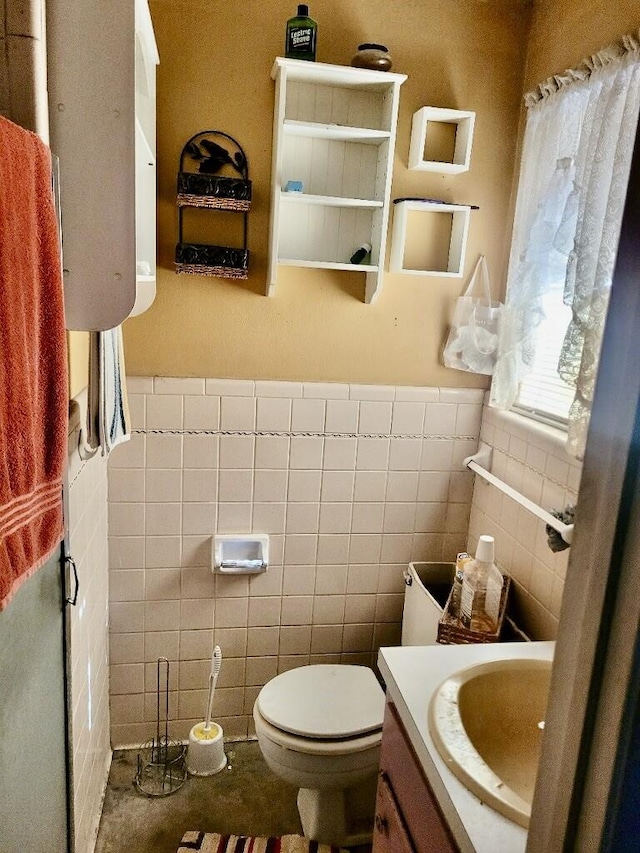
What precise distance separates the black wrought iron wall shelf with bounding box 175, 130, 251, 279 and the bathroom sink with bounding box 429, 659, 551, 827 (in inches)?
53.8

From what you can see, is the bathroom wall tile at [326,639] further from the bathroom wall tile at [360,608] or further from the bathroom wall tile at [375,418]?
the bathroom wall tile at [375,418]

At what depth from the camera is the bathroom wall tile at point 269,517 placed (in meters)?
2.22

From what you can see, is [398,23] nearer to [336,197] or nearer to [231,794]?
[336,197]

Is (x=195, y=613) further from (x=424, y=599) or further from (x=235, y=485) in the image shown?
(x=424, y=599)

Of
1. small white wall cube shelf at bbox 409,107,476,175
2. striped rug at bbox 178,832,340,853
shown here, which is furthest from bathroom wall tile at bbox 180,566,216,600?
small white wall cube shelf at bbox 409,107,476,175

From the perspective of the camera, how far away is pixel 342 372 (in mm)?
2199

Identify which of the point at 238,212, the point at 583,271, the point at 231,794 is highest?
the point at 238,212

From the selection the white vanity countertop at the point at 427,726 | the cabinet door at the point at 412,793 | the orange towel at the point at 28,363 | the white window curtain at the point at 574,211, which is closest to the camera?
the orange towel at the point at 28,363

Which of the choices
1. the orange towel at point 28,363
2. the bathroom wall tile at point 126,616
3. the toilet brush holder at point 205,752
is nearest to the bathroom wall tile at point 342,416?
the bathroom wall tile at point 126,616

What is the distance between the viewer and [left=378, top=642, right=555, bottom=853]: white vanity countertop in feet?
3.18

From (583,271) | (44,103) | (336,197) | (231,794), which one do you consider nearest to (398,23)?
(336,197)

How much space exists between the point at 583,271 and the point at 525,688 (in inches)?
41.2

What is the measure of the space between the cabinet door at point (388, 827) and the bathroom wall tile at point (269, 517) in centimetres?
97

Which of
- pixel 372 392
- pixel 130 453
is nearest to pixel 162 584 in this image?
pixel 130 453
